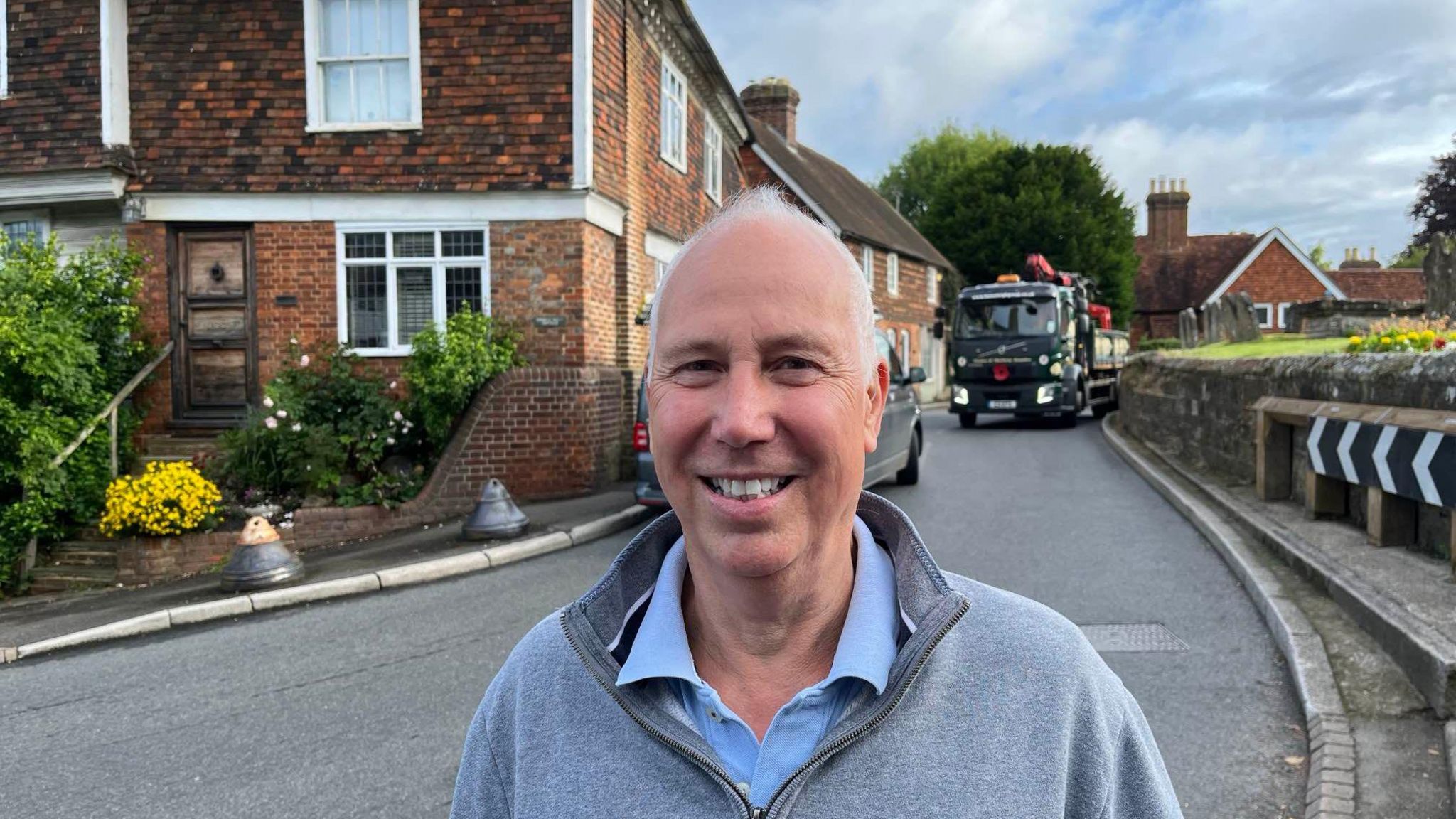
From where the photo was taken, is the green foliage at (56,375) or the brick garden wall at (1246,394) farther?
the green foliage at (56,375)

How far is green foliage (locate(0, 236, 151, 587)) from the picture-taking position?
10.1 metres

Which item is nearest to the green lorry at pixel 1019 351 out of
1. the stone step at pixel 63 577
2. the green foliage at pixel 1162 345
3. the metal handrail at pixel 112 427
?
the green foliage at pixel 1162 345

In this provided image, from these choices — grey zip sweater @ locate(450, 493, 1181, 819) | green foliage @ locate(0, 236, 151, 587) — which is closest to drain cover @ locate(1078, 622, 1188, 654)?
grey zip sweater @ locate(450, 493, 1181, 819)

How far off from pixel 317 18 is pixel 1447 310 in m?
14.1

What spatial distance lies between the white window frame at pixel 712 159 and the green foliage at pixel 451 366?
Answer: 8213 mm

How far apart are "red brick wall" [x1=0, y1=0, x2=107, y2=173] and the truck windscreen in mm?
15896

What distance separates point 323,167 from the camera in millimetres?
12359

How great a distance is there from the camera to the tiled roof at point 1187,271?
48250 millimetres

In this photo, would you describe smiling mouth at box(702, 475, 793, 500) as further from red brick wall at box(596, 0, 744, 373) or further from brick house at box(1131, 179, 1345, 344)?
brick house at box(1131, 179, 1345, 344)

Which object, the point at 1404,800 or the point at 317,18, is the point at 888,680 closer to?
the point at 1404,800

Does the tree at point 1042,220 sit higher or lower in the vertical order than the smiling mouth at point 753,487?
higher

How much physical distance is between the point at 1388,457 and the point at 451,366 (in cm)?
857

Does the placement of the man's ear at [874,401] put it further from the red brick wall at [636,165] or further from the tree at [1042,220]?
the tree at [1042,220]

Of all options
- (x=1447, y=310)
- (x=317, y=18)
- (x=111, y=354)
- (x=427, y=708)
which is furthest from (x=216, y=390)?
(x=1447, y=310)
